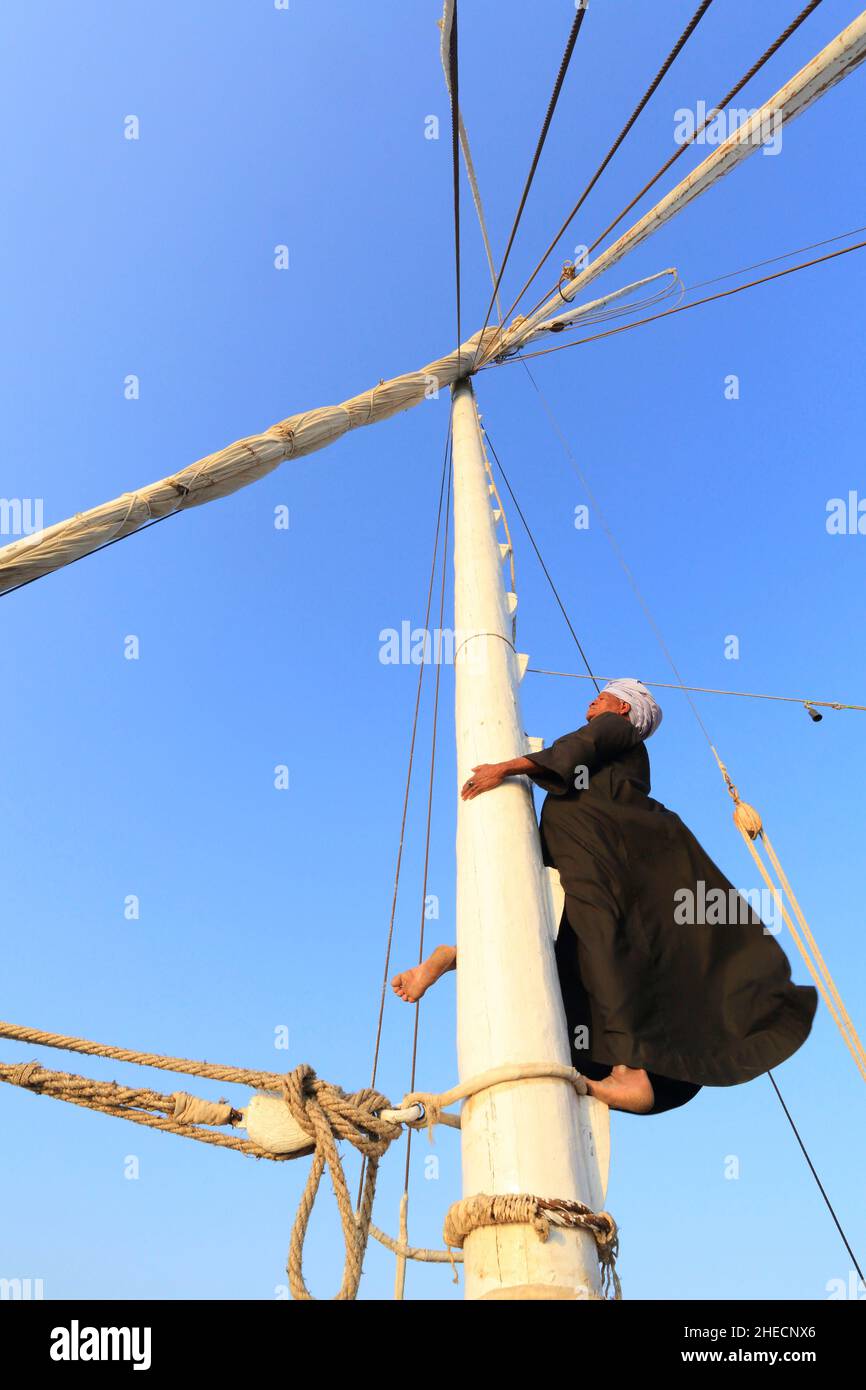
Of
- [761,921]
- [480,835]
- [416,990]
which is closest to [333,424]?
[480,835]

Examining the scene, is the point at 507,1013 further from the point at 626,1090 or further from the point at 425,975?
the point at 425,975

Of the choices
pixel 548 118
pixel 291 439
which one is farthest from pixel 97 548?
pixel 548 118

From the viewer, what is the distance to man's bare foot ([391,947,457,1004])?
3295 millimetres

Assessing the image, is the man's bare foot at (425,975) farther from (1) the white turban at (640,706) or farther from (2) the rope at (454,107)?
(2) the rope at (454,107)

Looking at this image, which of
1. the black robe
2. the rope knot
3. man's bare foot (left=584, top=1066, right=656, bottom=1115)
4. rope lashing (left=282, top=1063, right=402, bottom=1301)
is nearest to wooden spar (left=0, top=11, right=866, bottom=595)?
the rope knot

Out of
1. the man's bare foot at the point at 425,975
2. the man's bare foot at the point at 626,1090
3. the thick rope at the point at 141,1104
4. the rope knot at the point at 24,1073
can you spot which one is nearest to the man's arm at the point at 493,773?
the man's bare foot at the point at 425,975

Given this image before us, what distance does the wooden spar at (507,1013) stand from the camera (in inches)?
78.1

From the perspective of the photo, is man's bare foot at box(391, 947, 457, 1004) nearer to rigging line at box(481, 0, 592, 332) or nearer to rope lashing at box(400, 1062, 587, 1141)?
rope lashing at box(400, 1062, 587, 1141)

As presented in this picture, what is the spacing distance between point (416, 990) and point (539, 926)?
32.9 inches

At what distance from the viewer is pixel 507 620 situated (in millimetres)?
4090

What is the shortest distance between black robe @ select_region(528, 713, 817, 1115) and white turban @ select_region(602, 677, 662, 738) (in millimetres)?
502

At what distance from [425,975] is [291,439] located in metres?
3.03
